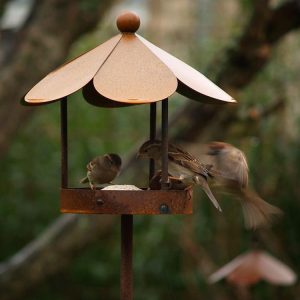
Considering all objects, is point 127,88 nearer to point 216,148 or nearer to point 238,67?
point 216,148

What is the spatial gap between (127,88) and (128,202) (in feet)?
1.32

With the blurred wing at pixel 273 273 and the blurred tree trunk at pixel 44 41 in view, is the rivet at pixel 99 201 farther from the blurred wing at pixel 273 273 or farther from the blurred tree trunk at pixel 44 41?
the blurred tree trunk at pixel 44 41

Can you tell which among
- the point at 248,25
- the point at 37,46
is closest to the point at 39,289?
the point at 37,46

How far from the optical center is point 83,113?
888 centimetres

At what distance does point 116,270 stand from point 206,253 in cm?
111

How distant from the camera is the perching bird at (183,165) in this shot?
3.36 meters

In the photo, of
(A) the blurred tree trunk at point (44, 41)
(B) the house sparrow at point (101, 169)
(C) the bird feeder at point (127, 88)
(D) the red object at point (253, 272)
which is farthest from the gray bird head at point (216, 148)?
(A) the blurred tree trunk at point (44, 41)

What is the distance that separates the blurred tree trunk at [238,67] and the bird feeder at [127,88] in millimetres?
2919

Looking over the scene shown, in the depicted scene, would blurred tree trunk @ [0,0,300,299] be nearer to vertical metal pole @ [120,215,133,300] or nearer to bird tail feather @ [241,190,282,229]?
bird tail feather @ [241,190,282,229]

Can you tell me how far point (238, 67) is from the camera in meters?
6.59

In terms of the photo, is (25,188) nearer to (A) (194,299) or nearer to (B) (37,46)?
(A) (194,299)

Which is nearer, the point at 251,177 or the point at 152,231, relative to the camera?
the point at 251,177

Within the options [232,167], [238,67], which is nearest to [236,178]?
[232,167]

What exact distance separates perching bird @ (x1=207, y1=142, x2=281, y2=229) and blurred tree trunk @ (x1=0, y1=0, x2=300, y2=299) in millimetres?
2569
